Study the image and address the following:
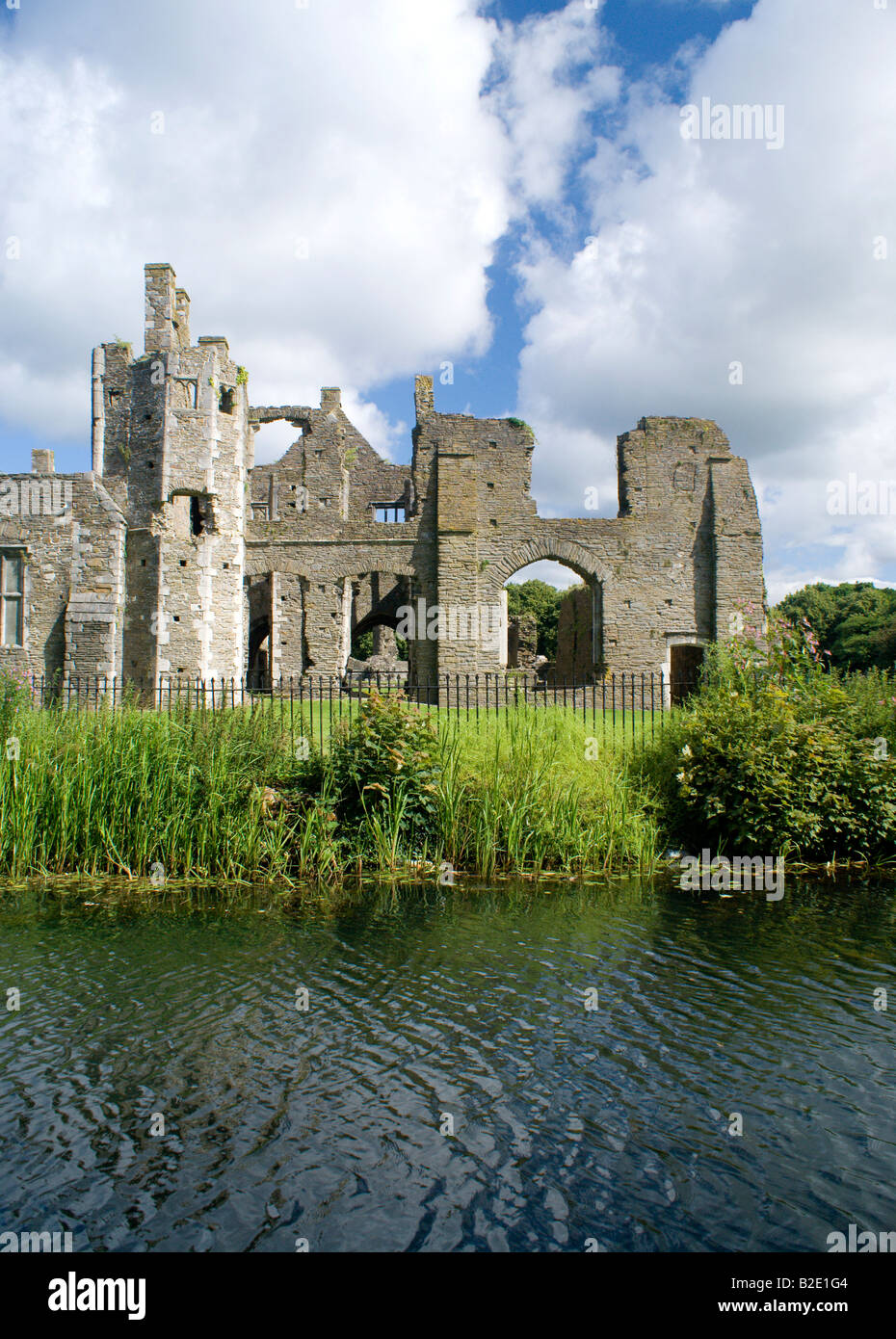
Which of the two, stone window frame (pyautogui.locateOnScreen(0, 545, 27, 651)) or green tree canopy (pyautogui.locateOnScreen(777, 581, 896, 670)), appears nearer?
stone window frame (pyautogui.locateOnScreen(0, 545, 27, 651))

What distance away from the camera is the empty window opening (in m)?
17.8

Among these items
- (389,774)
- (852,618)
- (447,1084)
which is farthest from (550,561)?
(852,618)

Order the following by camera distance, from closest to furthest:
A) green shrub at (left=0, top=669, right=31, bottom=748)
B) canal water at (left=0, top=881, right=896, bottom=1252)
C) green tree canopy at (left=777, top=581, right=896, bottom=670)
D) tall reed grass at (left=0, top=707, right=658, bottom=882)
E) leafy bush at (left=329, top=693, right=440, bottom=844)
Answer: canal water at (left=0, top=881, right=896, bottom=1252) → tall reed grass at (left=0, top=707, right=658, bottom=882) → leafy bush at (left=329, top=693, right=440, bottom=844) → green shrub at (left=0, top=669, right=31, bottom=748) → green tree canopy at (left=777, top=581, right=896, bottom=670)


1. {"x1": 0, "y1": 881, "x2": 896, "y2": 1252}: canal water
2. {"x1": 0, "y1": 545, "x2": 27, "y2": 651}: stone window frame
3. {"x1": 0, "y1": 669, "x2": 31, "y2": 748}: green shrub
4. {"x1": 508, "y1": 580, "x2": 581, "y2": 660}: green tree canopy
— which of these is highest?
{"x1": 508, "y1": 580, "x2": 581, "y2": 660}: green tree canopy

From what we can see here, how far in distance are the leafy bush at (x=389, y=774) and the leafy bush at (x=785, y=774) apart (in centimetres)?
298

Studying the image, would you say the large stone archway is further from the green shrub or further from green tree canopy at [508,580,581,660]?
green tree canopy at [508,580,581,660]

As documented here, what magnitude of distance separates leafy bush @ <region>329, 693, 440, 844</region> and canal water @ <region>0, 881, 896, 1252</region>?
2153mm

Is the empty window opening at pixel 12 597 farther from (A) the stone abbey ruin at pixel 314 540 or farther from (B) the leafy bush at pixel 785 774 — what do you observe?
(B) the leafy bush at pixel 785 774

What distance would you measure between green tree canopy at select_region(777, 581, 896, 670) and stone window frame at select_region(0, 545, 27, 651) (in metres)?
31.8

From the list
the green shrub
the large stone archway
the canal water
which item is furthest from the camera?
the large stone archway

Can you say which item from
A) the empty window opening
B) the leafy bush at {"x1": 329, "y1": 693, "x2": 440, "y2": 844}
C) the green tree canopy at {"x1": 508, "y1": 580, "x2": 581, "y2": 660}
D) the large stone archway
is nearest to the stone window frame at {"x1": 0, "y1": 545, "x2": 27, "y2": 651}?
the empty window opening

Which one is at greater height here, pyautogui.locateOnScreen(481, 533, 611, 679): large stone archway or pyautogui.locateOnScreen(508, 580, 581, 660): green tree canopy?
pyautogui.locateOnScreen(508, 580, 581, 660): green tree canopy

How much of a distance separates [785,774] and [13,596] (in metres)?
15.9

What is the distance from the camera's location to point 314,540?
2583cm
